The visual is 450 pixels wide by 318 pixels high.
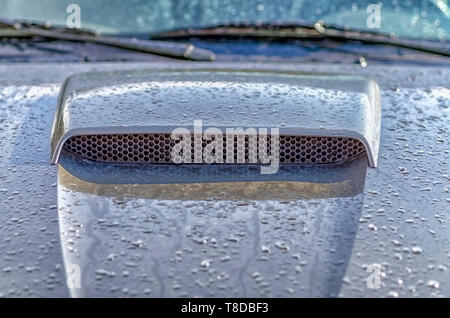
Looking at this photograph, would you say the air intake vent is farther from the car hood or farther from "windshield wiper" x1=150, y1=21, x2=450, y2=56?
"windshield wiper" x1=150, y1=21, x2=450, y2=56

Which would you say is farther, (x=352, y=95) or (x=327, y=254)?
(x=352, y=95)

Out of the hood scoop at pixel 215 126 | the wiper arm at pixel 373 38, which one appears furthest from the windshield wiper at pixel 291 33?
the hood scoop at pixel 215 126

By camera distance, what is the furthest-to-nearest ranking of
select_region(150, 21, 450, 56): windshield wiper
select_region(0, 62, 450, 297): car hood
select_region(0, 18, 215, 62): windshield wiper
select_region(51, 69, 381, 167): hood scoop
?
select_region(150, 21, 450, 56): windshield wiper < select_region(0, 18, 215, 62): windshield wiper < select_region(51, 69, 381, 167): hood scoop < select_region(0, 62, 450, 297): car hood

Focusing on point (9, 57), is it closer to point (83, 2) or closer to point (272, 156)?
point (83, 2)

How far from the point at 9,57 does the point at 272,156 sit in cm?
117

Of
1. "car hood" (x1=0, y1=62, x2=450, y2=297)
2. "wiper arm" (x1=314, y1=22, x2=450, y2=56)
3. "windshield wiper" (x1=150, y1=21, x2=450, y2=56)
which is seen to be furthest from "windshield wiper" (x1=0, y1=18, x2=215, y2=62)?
"car hood" (x1=0, y1=62, x2=450, y2=297)

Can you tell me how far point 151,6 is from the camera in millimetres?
2730

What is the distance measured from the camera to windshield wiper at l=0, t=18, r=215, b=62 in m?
2.46

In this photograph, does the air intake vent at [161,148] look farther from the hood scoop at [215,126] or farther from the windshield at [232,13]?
the windshield at [232,13]

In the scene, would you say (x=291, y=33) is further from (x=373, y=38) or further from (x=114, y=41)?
(x=114, y=41)

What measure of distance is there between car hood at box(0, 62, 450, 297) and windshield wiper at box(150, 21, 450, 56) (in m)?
0.73

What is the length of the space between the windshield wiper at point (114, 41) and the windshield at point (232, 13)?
9 cm

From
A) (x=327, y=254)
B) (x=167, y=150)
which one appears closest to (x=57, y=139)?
(x=167, y=150)
